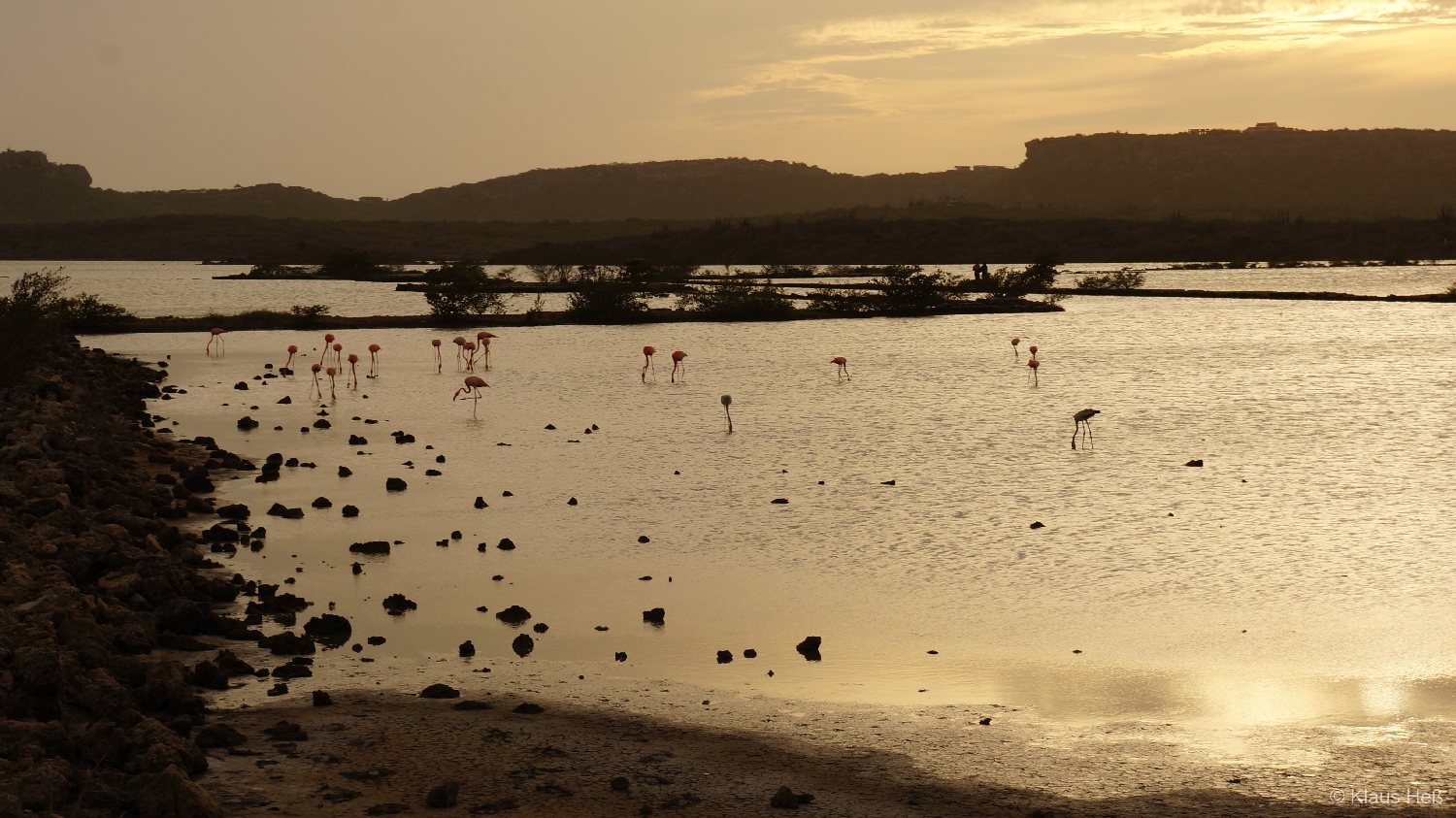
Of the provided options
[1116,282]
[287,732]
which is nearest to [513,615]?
[287,732]

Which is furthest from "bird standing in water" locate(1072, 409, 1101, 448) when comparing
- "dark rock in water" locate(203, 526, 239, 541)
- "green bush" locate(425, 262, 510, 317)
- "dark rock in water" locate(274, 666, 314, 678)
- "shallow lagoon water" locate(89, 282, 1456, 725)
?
"green bush" locate(425, 262, 510, 317)

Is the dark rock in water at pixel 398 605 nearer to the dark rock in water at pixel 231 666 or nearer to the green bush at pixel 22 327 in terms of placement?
the dark rock in water at pixel 231 666

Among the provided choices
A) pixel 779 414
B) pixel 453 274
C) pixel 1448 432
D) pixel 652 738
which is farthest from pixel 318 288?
pixel 652 738

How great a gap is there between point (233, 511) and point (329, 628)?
475 centimetres

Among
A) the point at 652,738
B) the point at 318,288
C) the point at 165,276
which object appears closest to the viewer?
the point at 652,738

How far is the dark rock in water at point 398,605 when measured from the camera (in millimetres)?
9977

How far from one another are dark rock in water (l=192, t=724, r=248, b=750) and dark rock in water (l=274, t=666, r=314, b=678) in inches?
52.1

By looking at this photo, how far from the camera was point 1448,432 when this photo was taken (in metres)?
18.5

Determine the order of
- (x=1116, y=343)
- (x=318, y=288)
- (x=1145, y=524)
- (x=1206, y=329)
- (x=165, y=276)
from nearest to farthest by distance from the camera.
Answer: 1. (x=1145, y=524)
2. (x=1116, y=343)
3. (x=1206, y=329)
4. (x=318, y=288)
5. (x=165, y=276)

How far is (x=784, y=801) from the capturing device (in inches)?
245

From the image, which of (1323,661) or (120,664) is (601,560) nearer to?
(120,664)

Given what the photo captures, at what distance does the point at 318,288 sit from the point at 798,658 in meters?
70.1

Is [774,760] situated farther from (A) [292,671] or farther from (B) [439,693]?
(A) [292,671]

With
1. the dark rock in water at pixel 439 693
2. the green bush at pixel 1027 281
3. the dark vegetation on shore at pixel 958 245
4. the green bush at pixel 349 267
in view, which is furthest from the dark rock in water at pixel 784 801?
the green bush at pixel 349 267
